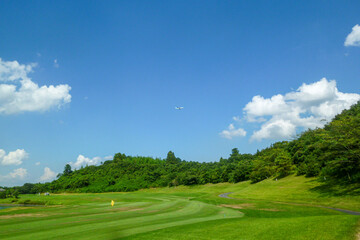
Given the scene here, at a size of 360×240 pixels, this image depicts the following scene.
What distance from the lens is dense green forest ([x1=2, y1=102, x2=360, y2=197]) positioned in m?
45.5

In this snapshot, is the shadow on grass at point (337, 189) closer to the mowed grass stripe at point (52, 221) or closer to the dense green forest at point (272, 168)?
the dense green forest at point (272, 168)

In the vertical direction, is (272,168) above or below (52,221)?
above

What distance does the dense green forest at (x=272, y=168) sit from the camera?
45.5m

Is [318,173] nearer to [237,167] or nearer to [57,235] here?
[237,167]

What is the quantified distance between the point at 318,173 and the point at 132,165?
15283 cm

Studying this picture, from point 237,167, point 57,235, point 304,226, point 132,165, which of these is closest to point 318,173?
point 237,167

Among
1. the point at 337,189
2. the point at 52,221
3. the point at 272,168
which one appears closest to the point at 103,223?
the point at 52,221

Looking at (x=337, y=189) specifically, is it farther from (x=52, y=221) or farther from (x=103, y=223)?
(x=52, y=221)

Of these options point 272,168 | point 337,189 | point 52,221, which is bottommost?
point 337,189

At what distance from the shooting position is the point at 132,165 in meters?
195

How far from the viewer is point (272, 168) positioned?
9112cm

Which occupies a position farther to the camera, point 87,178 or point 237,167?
point 87,178

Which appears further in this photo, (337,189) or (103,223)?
(337,189)

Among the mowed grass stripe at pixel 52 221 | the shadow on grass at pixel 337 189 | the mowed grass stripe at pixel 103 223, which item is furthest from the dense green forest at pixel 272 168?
the mowed grass stripe at pixel 52 221
